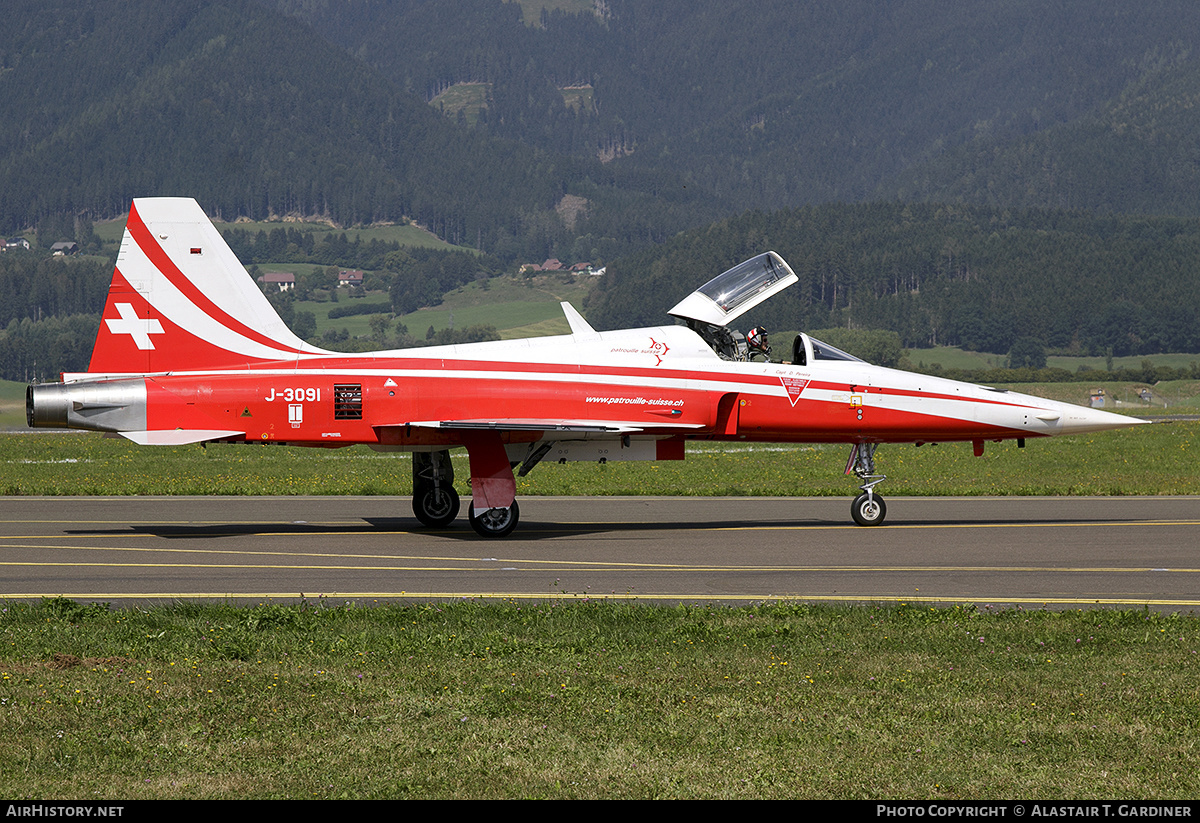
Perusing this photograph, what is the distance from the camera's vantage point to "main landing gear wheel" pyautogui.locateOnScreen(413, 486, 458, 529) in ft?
63.9

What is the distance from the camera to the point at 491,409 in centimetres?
1833

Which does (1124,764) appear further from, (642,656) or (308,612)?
(308,612)

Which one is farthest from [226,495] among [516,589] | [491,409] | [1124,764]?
[1124,764]

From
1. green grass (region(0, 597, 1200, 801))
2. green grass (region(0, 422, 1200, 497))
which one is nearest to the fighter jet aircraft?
green grass (region(0, 422, 1200, 497))

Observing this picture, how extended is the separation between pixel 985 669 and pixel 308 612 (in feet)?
19.9

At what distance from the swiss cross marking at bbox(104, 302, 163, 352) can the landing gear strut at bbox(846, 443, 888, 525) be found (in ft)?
34.8

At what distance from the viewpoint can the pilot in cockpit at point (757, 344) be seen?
64.3 feet

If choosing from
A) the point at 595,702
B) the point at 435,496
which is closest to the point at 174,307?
the point at 435,496

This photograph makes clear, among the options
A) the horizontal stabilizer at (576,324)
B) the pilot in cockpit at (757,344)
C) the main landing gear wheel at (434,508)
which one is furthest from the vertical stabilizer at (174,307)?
the pilot in cockpit at (757,344)

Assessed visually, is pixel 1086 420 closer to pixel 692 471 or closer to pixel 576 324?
pixel 576 324

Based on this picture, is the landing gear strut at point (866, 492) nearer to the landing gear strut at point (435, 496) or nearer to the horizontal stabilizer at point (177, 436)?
the landing gear strut at point (435, 496)

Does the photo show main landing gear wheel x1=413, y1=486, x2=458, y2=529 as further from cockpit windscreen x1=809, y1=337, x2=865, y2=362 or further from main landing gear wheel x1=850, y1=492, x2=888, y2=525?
main landing gear wheel x1=850, y1=492, x2=888, y2=525

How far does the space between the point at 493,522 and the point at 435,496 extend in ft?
5.64

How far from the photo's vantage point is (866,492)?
19703 millimetres
